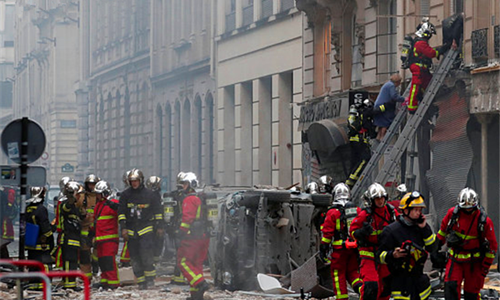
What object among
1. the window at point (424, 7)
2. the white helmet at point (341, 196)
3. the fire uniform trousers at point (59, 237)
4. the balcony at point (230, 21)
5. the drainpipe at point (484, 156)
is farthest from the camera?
the balcony at point (230, 21)

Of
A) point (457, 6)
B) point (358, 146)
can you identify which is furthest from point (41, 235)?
point (457, 6)

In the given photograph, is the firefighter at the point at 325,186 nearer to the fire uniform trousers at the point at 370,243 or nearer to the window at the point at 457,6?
the fire uniform trousers at the point at 370,243

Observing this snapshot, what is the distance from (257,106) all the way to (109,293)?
1979 cm

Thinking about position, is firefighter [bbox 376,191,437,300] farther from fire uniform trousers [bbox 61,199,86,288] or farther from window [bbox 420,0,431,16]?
window [bbox 420,0,431,16]

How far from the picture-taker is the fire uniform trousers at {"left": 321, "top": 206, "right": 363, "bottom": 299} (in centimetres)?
1391

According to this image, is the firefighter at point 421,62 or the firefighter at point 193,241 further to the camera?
the firefighter at point 421,62

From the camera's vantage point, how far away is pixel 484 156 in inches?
858

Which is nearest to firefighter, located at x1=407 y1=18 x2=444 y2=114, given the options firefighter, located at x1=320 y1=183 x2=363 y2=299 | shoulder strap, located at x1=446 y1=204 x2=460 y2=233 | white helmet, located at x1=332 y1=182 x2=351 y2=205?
white helmet, located at x1=332 y1=182 x2=351 y2=205

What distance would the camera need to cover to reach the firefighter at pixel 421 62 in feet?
71.8

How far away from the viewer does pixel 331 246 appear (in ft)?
46.5

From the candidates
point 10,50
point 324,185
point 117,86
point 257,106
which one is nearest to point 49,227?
point 324,185

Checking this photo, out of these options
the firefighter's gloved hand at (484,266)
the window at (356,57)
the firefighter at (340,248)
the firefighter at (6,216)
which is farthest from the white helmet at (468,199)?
the window at (356,57)

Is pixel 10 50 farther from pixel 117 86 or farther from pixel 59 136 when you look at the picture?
pixel 117 86

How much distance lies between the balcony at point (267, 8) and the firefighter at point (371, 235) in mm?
23191
